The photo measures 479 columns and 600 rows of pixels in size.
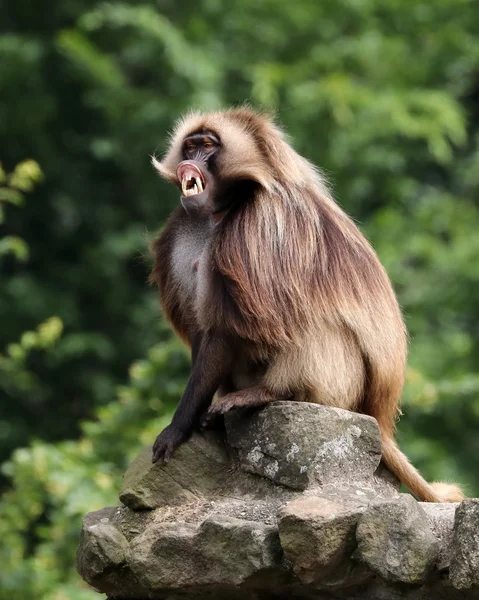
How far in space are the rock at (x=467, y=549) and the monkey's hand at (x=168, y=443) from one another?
125 centimetres

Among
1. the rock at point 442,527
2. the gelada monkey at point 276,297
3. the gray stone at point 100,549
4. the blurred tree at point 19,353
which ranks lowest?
the gray stone at point 100,549

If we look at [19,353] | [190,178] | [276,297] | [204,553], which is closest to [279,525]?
[204,553]

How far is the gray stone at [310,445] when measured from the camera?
12.3ft

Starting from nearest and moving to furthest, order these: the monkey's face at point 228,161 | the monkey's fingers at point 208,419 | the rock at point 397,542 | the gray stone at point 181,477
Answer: the rock at point 397,542, the gray stone at point 181,477, the monkey's fingers at point 208,419, the monkey's face at point 228,161

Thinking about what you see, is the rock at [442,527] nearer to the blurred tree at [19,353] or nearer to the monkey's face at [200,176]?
the monkey's face at [200,176]

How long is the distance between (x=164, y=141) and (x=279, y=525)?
7.41 metres

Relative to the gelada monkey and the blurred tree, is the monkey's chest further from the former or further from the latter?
the blurred tree

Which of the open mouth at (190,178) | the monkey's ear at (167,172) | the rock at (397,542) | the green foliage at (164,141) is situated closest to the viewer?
the rock at (397,542)

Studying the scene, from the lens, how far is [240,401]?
4.01 m

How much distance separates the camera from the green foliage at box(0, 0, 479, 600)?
1009cm

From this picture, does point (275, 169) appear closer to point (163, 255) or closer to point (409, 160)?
point (163, 255)

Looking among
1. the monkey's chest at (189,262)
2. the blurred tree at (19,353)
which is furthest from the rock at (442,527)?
the blurred tree at (19,353)

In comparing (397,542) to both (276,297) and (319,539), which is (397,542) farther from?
(276,297)

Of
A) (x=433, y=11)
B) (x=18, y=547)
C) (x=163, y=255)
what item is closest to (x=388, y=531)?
(x=163, y=255)
